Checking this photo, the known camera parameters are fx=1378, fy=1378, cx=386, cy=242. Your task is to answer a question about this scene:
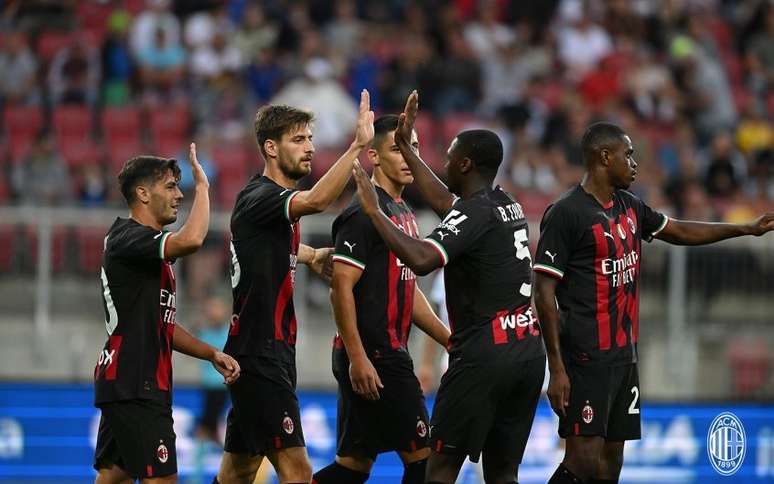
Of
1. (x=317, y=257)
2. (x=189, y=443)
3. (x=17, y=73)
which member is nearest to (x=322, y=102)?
(x=17, y=73)

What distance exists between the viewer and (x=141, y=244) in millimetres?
7742

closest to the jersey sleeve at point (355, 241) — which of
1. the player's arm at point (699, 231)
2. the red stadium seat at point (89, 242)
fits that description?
the player's arm at point (699, 231)

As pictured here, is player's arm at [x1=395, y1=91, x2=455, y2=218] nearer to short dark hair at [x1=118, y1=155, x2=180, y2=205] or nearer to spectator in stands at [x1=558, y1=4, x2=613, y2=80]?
short dark hair at [x1=118, y1=155, x2=180, y2=205]

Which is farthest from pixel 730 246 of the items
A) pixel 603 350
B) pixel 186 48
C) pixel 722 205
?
pixel 186 48

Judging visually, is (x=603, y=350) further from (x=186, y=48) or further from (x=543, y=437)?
(x=186, y=48)

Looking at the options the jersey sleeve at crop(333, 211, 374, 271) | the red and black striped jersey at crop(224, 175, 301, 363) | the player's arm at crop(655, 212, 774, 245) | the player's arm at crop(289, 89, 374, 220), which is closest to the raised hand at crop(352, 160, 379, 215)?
the player's arm at crop(289, 89, 374, 220)

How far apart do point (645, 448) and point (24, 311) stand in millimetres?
6504

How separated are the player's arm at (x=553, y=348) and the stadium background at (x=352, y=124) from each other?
5428 millimetres

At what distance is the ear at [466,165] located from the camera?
8078 mm

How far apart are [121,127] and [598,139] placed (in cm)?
1074

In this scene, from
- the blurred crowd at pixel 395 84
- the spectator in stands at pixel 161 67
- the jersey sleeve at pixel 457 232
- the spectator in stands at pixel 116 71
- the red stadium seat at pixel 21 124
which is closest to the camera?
the jersey sleeve at pixel 457 232

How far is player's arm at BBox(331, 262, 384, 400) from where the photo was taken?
8180mm

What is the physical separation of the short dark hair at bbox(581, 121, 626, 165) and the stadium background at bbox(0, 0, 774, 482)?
5.58 m

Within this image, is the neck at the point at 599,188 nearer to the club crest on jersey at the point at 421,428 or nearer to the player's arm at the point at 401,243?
the player's arm at the point at 401,243
